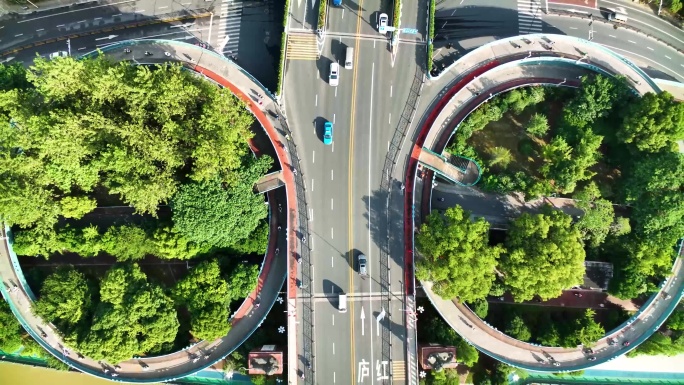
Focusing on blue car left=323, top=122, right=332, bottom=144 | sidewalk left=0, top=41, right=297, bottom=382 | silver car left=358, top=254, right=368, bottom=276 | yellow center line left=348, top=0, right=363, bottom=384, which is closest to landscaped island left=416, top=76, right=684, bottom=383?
silver car left=358, top=254, right=368, bottom=276

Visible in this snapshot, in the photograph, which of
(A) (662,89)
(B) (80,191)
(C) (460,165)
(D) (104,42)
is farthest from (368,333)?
(D) (104,42)

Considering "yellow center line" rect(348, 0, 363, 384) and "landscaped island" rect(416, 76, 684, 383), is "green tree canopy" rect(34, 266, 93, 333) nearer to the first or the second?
"yellow center line" rect(348, 0, 363, 384)

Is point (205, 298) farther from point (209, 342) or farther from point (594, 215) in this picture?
point (594, 215)

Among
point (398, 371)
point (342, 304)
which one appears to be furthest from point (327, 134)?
point (398, 371)

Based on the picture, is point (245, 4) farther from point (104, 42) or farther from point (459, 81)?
point (459, 81)

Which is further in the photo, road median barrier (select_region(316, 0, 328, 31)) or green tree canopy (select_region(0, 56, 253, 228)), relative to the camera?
road median barrier (select_region(316, 0, 328, 31))

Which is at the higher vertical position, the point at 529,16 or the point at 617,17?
the point at 529,16

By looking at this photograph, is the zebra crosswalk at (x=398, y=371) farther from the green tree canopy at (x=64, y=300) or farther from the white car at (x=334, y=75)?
the green tree canopy at (x=64, y=300)
